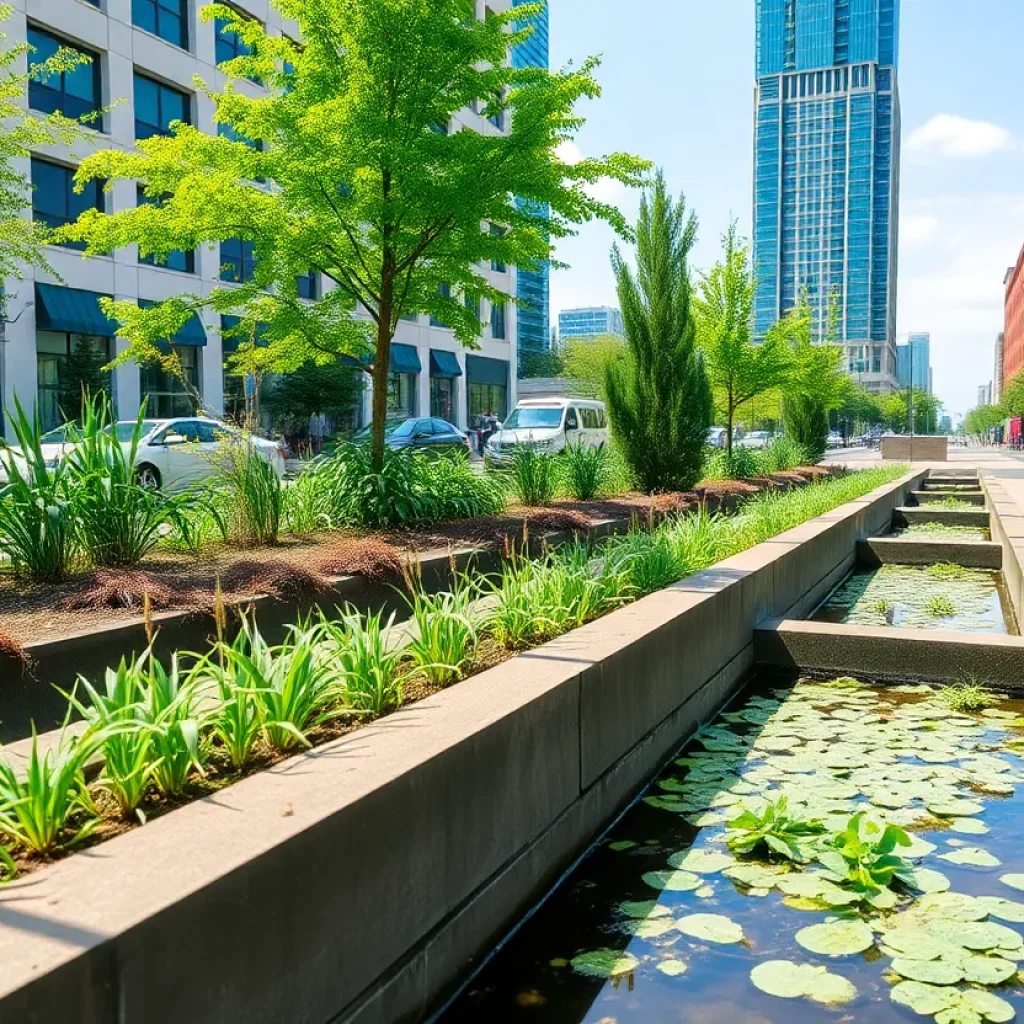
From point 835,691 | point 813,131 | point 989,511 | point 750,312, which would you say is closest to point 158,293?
point 750,312

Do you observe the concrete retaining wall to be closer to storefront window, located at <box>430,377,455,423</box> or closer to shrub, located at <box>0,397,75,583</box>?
shrub, located at <box>0,397,75,583</box>

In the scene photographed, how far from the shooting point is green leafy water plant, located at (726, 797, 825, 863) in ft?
14.4

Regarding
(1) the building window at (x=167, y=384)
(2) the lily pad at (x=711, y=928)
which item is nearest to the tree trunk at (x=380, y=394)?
(2) the lily pad at (x=711, y=928)

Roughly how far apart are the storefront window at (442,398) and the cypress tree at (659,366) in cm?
3069

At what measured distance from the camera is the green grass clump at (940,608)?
10.4 metres

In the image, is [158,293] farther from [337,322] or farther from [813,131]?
[813,131]

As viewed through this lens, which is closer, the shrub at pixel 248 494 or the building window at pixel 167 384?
the shrub at pixel 248 494

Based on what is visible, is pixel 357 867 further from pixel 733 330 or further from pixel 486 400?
pixel 486 400

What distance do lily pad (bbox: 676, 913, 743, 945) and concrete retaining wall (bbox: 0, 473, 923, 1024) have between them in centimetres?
63

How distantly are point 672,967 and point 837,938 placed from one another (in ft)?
2.03

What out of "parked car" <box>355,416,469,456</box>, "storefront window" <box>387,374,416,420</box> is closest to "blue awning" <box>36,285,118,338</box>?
"parked car" <box>355,416,469,456</box>

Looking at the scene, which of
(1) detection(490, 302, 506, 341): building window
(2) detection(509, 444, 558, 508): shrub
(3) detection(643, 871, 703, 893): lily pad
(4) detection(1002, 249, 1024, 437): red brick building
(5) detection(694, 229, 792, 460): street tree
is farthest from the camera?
(4) detection(1002, 249, 1024, 437): red brick building

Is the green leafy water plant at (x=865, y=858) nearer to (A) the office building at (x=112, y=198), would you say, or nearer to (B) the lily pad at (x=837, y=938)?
(B) the lily pad at (x=837, y=938)

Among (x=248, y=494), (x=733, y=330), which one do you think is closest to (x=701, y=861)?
(x=248, y=494)
